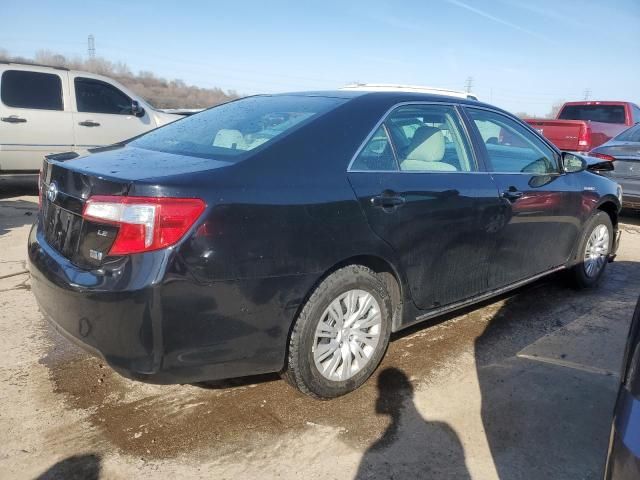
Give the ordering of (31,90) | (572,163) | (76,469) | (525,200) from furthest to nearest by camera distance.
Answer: (31,90) < (572,163) < (525,200) < (76,469)

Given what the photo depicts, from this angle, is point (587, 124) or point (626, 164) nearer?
point (626, 164)

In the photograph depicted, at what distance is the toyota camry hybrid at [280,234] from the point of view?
2285 millimetres

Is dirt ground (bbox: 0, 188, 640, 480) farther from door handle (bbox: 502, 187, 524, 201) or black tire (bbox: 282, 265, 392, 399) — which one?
door handle (bbox: 502, 187, 524, 201)

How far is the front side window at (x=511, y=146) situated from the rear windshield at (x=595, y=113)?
9.58 metres

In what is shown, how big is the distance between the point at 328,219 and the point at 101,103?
7465 mm

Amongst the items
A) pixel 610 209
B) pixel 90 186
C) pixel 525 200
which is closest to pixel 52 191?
pixel 90 186

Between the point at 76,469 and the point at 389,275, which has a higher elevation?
the point at 389,275

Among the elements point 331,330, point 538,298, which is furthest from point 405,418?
point 538,298

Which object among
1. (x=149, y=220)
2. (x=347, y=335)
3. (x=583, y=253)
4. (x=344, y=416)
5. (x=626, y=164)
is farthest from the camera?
(x=626, y=164)

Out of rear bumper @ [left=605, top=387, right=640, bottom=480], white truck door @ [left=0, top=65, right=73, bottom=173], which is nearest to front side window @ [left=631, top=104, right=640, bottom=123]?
white truck door @ [left=0, top=65, right=73, bottom=173]

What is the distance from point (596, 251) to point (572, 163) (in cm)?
92

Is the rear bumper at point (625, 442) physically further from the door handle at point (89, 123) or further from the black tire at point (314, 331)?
the door handle at point (89, 123)

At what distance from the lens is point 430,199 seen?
3.17 meters

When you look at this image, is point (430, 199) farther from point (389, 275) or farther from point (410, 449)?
point (410, 449)
